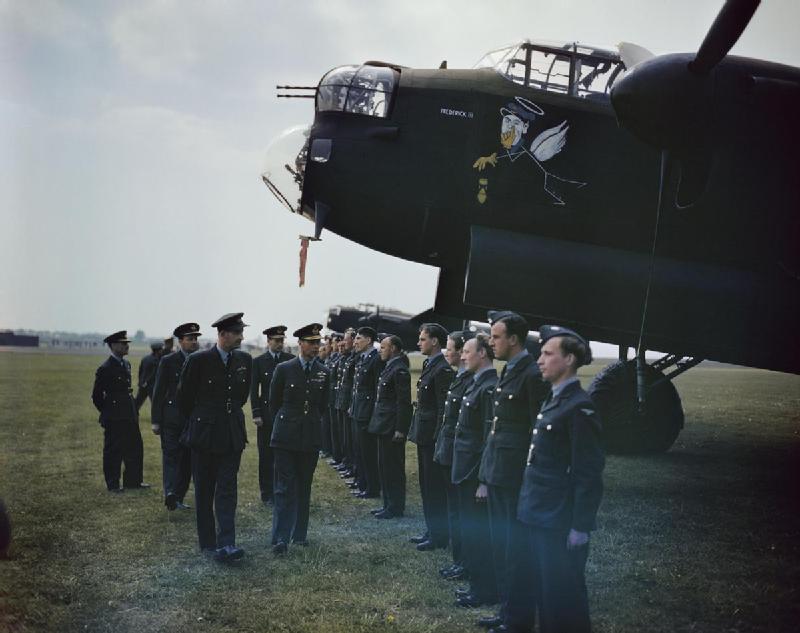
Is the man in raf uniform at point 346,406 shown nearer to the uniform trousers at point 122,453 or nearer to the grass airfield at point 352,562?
the grass airfield at point 352,562

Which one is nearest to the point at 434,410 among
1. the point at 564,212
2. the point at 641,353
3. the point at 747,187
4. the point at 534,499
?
the point at 641,353

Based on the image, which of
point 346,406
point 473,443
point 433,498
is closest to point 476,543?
point 473,443

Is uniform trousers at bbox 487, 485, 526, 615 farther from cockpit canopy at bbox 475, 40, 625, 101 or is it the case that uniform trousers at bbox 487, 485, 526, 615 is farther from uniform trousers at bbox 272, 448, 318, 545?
cockpit canopy at bbox 475, 40, 625, 101

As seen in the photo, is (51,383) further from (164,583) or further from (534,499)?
(534,499)

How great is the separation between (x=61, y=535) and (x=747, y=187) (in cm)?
798

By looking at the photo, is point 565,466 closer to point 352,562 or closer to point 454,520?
point 454,520

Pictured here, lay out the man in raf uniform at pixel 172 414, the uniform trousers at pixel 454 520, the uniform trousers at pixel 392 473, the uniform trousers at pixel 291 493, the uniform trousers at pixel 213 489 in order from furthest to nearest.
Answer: the man in raf uniform at pixel 172 414
the uniform trousers at pixel 392 473
the uniform trousers at pixel 291 493
the uniform trousers at pixel 213 489
the uniform trousers at pixel 454 520

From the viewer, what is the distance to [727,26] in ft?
19.6

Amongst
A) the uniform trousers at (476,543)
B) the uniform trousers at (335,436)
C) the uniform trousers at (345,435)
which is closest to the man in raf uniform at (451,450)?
the uniform trousers at (476,543)

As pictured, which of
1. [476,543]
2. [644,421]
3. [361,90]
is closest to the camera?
[476,543]

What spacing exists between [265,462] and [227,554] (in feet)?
10.2

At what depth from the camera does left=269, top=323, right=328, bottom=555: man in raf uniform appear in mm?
7105

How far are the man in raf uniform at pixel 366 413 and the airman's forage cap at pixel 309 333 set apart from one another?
2.30m

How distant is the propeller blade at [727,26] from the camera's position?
5.94 m
